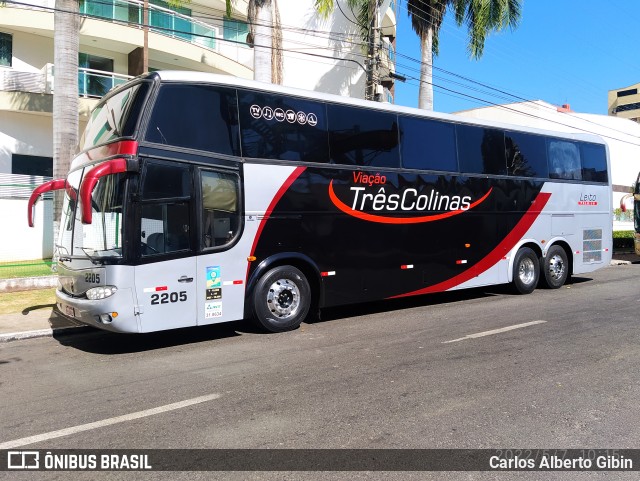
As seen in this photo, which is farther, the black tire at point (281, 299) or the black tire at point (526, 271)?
the black tire at point (526, 271)

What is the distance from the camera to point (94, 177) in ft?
21.5

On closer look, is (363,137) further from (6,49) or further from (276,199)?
(6,49)

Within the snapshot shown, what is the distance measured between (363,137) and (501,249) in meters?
4.47

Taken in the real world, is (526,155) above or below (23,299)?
above

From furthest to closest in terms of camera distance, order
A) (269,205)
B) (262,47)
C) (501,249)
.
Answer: (262,47), (501,249), (269,205)

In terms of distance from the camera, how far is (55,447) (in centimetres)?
417

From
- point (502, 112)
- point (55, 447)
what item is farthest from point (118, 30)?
point (502, 112)

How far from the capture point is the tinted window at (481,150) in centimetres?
1085

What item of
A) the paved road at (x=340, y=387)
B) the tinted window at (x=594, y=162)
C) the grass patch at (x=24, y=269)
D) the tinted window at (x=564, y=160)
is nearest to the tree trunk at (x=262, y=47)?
the grass patch at (x=24, y=269)

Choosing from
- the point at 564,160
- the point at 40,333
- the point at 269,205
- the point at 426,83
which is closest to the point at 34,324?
the point at 40,333

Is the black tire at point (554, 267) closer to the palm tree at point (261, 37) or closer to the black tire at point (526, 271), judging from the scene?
the black tire at point (526, 271)

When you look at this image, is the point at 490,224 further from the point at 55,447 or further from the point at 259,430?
the point at 55,447

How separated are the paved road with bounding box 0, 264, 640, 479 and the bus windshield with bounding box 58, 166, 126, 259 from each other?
1417mm

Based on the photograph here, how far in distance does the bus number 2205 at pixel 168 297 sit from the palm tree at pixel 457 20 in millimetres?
16411
